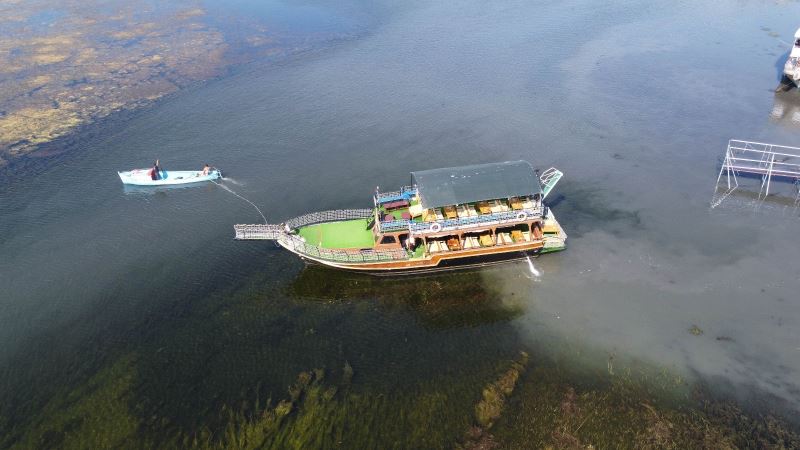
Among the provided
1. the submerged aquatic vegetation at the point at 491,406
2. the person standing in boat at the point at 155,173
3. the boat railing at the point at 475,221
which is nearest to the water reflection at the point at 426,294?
the boat railing at the point at 475,221

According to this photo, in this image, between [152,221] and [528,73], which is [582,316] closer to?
[152,221]

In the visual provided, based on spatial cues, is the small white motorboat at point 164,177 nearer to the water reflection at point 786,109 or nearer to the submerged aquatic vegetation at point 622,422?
the submerged aquatic vegetation at point 622,422

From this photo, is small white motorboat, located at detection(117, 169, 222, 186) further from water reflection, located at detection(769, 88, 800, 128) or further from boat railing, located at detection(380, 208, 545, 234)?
water reflection, located at detection(769, 88, 800, 128)

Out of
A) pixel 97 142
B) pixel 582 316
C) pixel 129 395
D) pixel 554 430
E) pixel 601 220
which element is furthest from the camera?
pixel 97 142

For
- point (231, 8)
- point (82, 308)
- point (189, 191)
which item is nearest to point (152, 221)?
point (189, 191)

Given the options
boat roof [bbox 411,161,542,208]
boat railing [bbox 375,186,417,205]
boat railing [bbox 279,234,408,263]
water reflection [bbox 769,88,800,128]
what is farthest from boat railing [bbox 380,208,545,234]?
water reflection [bbox 769,88,800,128]

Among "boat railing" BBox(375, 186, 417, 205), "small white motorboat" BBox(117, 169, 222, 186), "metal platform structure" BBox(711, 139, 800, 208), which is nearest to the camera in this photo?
"boat railing" BBox(375, 186, 417, 205)
